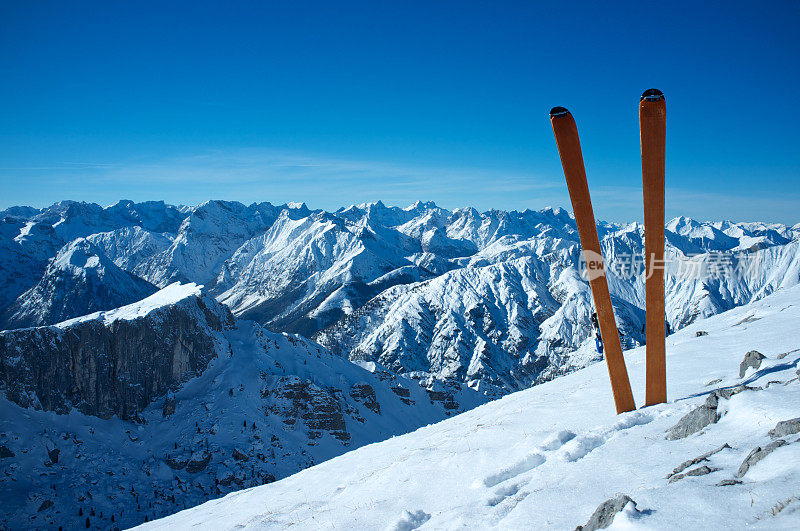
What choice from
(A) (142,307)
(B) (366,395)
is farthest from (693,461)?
(A) (142,307)

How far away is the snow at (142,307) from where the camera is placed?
104 meters

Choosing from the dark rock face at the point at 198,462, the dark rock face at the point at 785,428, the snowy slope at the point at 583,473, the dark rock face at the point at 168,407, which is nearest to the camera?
the snowy slope at the point at 583,473

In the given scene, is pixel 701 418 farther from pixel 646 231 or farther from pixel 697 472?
pixel 646 231

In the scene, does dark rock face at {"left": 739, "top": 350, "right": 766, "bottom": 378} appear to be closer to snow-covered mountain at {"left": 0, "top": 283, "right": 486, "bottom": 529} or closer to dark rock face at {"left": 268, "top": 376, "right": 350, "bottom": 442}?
snow-covered mountain at {"left": 0, "top": 283, "right": 486, "bottom": 529}

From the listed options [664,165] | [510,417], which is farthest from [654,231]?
[510,417]

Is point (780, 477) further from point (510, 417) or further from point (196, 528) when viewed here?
point (196, 528)

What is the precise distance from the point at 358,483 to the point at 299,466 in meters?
84.3

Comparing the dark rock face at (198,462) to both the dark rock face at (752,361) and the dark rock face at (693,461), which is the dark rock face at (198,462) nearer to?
the dark rock face at (752,361)

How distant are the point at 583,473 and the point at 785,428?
3.53 metres

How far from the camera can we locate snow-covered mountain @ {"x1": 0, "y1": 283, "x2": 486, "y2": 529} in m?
74.2

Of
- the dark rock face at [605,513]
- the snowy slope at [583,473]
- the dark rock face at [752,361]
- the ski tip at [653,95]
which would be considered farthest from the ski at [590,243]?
the dark rock face at [605,513]

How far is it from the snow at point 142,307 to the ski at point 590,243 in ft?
378

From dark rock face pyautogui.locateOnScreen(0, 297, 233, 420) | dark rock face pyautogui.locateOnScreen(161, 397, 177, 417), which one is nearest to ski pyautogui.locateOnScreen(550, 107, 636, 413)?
dark rock face pyautogui.locateOnScreen(0, 297, 233, 420)

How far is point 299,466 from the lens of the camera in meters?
89.8
